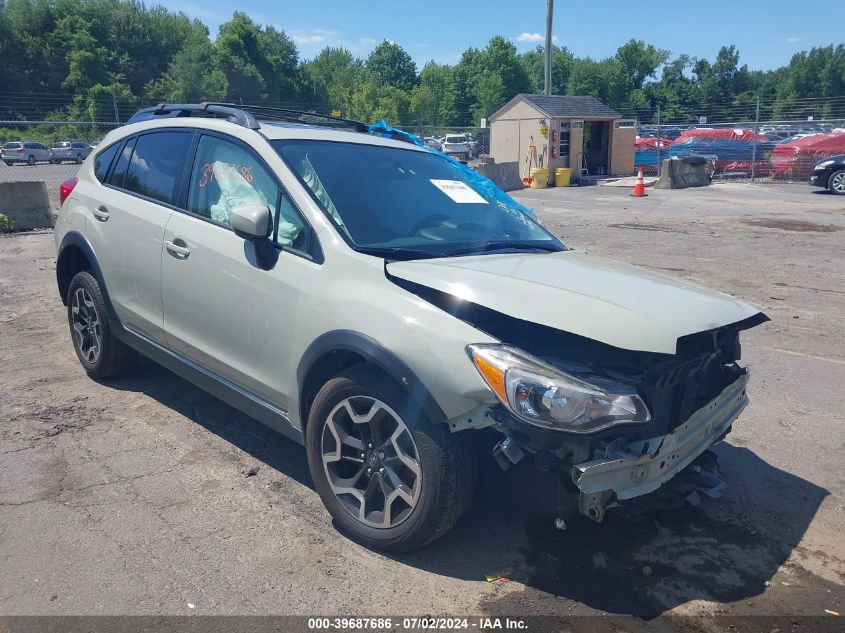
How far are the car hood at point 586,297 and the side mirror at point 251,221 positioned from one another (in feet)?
2.24

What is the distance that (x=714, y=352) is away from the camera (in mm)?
3098

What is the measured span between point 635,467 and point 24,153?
124ft

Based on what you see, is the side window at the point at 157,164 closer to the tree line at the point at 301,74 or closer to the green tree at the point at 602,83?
the tree line at the point at 301,74

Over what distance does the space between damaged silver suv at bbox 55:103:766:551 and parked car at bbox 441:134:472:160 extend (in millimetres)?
32829

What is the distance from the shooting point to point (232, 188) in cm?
380

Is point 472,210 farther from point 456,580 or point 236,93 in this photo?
point 236,93

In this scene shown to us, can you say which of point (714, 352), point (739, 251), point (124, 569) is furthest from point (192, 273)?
point (739, 251)

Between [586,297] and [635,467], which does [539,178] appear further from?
[635,467]

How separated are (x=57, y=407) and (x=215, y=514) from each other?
1.94 metres

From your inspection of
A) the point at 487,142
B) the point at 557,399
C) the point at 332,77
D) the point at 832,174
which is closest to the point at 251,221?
the point at 557,399

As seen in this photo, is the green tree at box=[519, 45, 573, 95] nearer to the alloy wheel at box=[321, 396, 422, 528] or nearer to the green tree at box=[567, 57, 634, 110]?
the green tree at box=[567, 57, 634, 110]

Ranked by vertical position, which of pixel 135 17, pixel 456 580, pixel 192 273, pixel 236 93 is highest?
→ pixel 135 17

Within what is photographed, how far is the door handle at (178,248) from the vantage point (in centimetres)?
386

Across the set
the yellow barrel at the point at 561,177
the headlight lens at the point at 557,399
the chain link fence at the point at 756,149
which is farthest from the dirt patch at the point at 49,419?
the chain link fence at the point at 756,149
